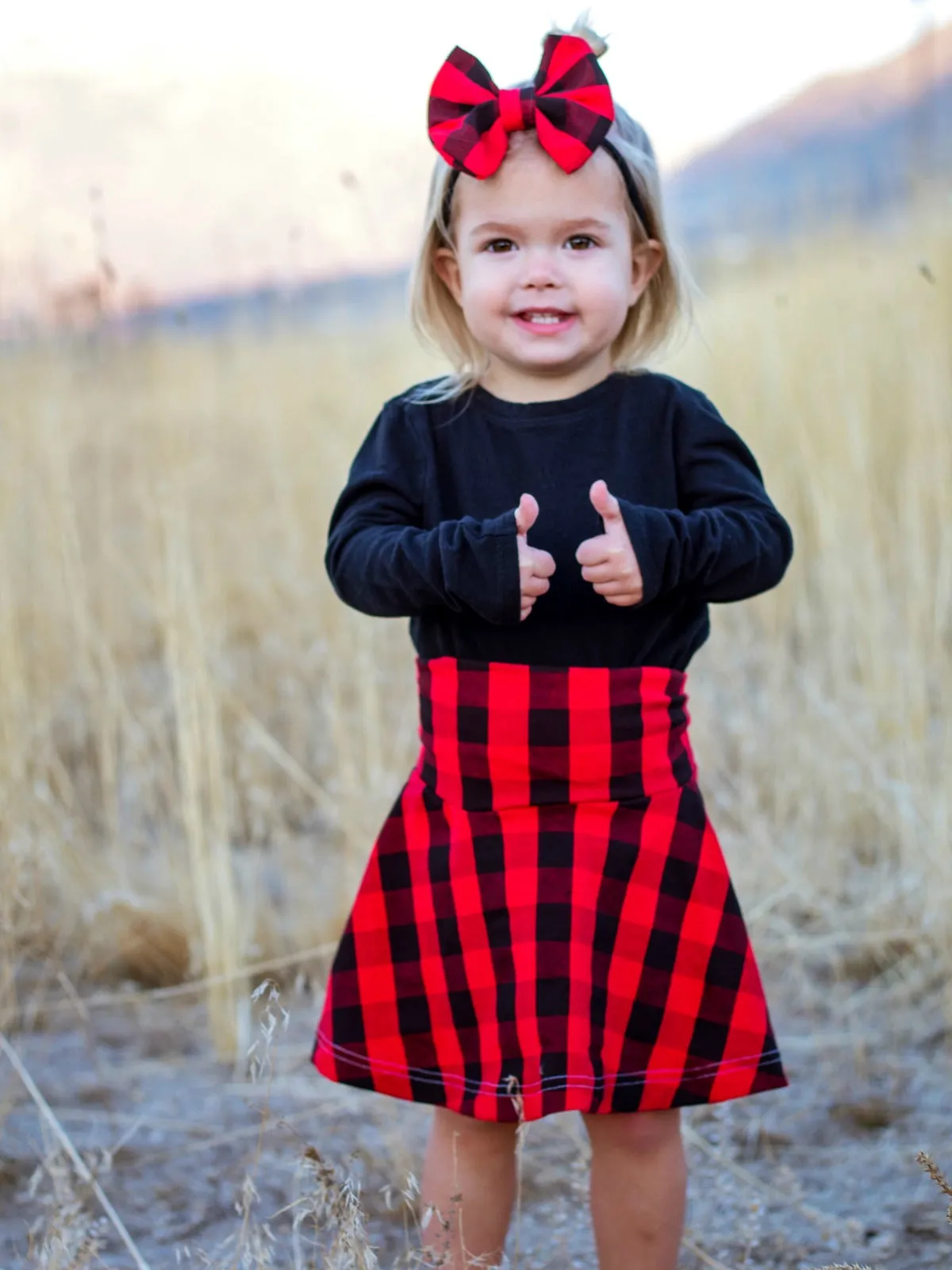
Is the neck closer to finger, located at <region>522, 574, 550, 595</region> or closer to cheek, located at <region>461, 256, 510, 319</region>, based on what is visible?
cheek, located at <region>461, 256, 510, 319</region>

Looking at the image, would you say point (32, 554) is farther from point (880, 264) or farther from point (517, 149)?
point (880, 264)

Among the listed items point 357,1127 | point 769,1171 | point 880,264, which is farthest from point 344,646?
point 880,264

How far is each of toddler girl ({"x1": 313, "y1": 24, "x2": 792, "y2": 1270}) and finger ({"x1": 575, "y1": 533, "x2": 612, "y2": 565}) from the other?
0.07 metres

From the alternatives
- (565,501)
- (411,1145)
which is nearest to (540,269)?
(565,501)

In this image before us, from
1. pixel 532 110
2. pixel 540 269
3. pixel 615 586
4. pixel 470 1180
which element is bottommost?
pixel 470 1180

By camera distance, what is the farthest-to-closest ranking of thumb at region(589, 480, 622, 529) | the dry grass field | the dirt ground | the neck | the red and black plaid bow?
the dry grass field
the dirt ground
the neck
the red and black plaid bow
thumb at region(589, 480, 622, 529)

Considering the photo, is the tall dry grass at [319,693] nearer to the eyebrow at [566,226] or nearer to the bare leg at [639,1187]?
the eyebrow at [566,226]

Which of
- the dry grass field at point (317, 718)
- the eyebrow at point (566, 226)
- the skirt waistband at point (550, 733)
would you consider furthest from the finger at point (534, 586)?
the dry grass field at point (317, 718)

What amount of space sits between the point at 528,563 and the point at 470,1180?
0.69 meters

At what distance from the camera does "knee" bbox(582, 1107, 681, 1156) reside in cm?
140

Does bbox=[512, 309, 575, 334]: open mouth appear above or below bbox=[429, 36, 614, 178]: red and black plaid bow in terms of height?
below

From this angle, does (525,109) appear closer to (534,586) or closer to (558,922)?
(534,586)

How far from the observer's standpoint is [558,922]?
1348 mm

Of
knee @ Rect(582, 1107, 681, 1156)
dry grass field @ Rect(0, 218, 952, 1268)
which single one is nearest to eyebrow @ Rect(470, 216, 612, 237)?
dry grass field @ Rect(0, 218, 952, 1268)
